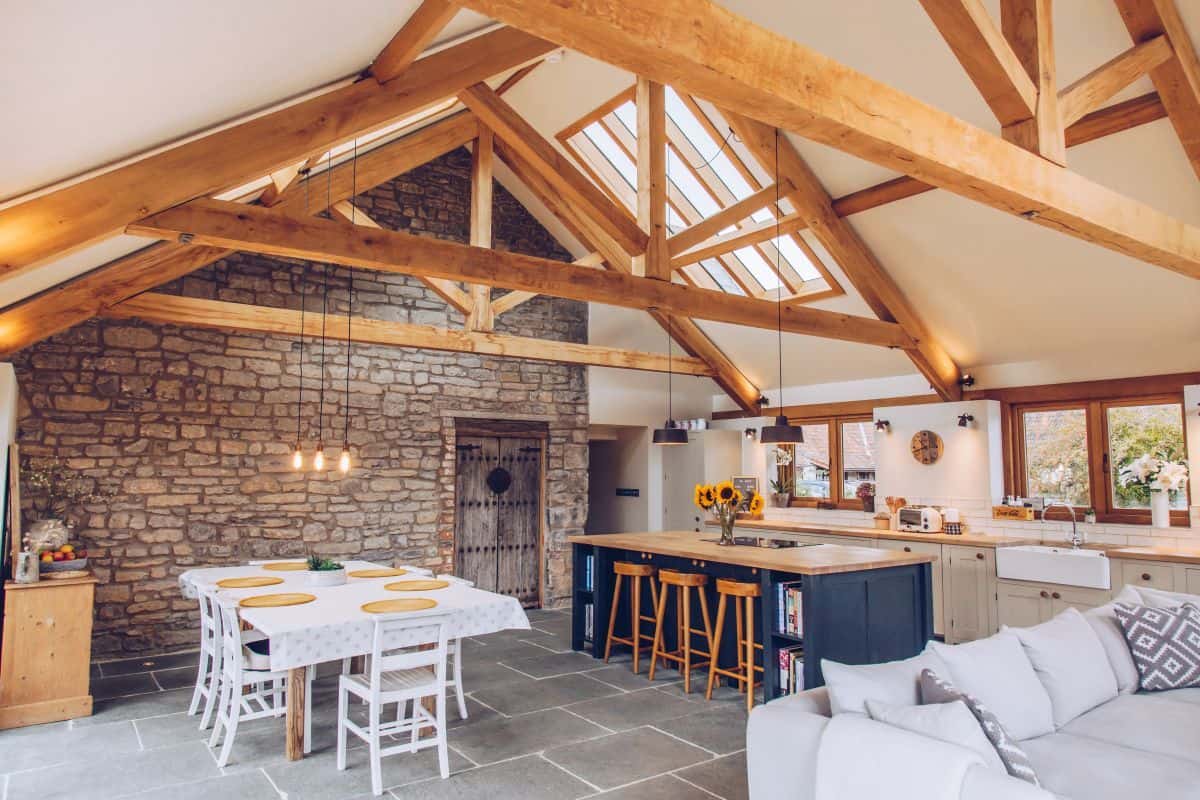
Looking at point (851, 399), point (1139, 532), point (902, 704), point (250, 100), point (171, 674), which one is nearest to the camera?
point (902, 704)

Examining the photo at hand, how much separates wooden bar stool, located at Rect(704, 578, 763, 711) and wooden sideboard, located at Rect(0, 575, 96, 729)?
4094mm

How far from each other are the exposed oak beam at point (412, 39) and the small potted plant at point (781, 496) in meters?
6.61

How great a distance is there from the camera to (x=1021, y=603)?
20.8 feet

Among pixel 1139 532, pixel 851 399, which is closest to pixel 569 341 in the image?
pixel 851 399

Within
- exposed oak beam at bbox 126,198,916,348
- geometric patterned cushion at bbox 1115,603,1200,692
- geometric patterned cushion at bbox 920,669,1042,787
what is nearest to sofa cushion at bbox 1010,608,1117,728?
geometric patterned cushion at bbox 1115,603,1200,692

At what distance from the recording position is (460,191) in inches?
324

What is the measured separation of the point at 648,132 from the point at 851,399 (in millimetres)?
4283

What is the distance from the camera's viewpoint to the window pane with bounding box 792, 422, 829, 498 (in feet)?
29.7

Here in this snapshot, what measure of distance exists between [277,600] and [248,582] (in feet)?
2.39

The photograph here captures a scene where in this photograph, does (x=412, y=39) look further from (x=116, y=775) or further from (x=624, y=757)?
(x=116, y=775)

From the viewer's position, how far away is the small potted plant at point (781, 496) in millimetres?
9250

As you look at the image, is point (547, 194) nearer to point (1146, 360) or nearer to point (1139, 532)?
point (1146, 360)

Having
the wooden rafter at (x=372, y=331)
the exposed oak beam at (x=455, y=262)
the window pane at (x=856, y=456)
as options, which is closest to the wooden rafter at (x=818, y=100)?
the exposed oak beam at (x=455, y=262)

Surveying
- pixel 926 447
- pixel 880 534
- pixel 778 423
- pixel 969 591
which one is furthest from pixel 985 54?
pixel 926 447
